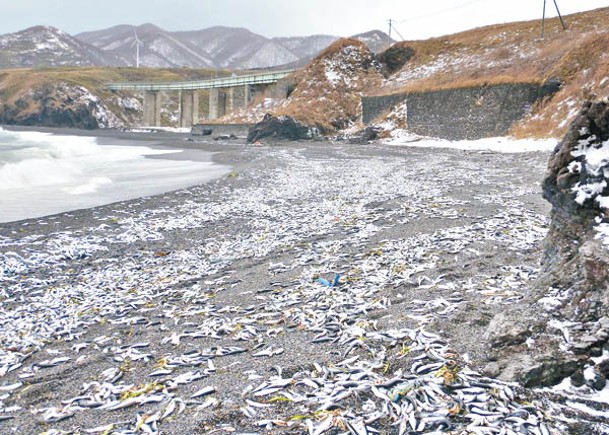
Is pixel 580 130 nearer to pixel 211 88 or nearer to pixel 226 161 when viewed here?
pixel 226 161

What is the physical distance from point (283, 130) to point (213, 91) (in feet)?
198

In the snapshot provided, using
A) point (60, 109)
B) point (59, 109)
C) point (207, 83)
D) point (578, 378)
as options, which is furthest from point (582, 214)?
point (59, 109)

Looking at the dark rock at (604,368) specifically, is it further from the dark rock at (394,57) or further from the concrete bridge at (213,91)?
the concrete bridge at (213,91)

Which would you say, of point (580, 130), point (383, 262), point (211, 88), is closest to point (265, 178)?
point (383, 262)

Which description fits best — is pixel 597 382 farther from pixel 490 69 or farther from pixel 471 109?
pixel 490 69

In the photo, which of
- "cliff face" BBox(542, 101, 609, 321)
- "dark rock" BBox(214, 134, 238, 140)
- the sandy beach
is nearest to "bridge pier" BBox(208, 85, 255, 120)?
"dark rock" BBox(214, 134, 238, 140)

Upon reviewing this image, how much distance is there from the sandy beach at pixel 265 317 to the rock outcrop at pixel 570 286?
0.41m

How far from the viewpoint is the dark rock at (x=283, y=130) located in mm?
69125

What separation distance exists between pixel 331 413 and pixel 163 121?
176 m

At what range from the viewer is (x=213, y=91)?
12206 cm

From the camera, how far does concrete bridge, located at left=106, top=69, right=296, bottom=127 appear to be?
10209cm

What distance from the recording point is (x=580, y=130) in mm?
6328

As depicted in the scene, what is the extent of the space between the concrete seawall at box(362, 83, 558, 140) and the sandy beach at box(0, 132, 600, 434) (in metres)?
38.2

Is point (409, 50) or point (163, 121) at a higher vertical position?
point (409, 50)
